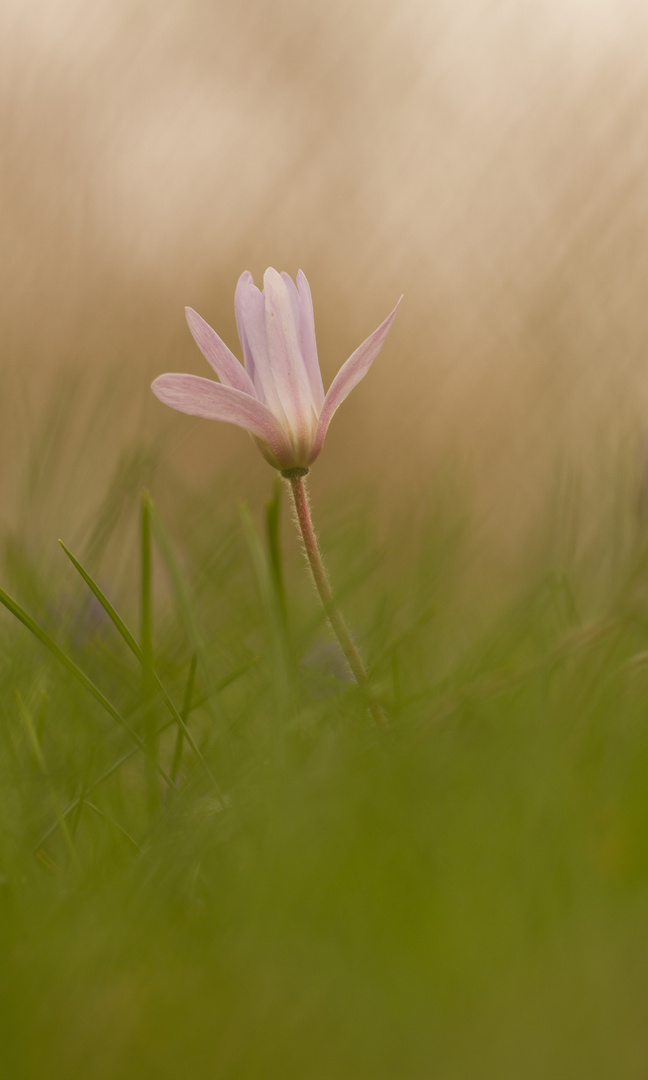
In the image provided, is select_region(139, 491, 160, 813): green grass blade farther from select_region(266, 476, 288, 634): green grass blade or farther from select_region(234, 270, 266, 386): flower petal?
select_region(234, 270, 266, 386): flower petal

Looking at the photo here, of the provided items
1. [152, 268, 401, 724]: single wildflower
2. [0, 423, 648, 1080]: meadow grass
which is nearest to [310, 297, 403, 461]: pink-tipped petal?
[152, 268, 401, 724]: single wildflower

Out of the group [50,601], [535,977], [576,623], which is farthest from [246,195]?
[535,977]

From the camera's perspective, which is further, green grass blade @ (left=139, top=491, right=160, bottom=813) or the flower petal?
the flower petal

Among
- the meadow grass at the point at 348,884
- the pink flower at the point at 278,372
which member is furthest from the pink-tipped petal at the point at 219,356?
the meadow grass at the point at 348,884

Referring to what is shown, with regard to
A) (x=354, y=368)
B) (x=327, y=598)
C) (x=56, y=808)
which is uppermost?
(x=354, y=368)

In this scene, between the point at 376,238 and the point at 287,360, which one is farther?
the point at 376,238

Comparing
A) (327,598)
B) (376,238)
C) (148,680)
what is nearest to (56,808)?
(148,680)

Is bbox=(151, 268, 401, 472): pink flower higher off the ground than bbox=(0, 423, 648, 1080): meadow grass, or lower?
higher

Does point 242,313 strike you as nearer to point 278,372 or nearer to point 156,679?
point 278,372

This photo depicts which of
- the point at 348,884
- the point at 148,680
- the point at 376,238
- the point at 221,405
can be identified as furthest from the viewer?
the point at 376,238
